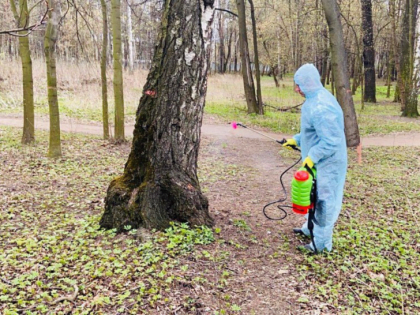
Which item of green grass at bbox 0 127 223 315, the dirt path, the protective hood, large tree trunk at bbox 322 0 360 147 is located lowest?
green grass at bbox 0 127 223 315

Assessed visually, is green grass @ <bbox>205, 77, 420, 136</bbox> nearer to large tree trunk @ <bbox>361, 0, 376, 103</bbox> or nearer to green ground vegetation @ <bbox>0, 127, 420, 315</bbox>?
large tree trunk @ <bbox>361, 0, 376, 103</bbox>

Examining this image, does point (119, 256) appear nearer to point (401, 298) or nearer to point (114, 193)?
point (114, 193)

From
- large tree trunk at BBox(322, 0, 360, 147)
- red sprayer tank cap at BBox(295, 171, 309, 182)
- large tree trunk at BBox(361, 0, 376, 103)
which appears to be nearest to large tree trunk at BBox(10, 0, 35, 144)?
red sprayer tank cap at BBox(295, 171, 309, 182)

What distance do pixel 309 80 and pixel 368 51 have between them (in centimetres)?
1855

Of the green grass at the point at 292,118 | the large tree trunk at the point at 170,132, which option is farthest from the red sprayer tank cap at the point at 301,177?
the green grass at the point at 292,118

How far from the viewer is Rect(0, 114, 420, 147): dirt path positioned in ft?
35.2

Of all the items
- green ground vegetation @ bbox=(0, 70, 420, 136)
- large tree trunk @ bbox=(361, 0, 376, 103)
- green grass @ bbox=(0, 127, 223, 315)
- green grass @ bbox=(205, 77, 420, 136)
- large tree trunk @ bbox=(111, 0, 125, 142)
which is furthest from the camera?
large tree trunk @ bbox=(361, 0, 376, 103)

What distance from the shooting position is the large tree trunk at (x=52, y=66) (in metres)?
6.47

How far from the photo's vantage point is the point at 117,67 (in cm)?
837

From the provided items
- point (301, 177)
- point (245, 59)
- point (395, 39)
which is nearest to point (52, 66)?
point (301, 177)

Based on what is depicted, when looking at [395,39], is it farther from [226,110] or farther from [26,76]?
[26,76]

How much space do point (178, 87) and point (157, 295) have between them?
1.93 meters

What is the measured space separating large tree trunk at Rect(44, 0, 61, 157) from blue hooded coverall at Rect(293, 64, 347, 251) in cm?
467

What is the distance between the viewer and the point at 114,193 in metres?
3.87
